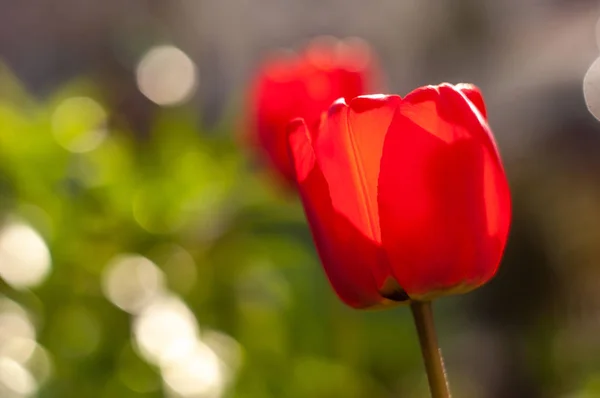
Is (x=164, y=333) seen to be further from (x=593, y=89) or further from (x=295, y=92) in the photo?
(x=593, y=89)

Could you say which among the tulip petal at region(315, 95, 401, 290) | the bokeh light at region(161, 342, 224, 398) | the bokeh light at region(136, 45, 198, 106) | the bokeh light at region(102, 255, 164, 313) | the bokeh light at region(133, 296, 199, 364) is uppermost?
the tulip petal at region(315, 95, 401, 290)

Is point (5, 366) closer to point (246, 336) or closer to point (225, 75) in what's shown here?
point (246, 336)

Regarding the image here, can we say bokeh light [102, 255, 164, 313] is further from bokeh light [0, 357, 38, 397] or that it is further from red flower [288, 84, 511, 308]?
red flower [288, 84, 511, 308]

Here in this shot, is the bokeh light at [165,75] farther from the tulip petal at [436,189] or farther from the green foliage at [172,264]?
the tulip petal at [436,189]

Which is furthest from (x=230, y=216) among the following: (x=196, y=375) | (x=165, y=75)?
(x=165, y=75)

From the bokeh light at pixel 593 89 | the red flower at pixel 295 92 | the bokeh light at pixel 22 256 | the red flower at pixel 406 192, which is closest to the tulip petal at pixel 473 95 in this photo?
the red flower at pixel 406 192

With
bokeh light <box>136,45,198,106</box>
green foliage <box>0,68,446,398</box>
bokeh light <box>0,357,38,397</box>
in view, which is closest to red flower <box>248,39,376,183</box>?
green foliage <box>0,68,446,398</box>

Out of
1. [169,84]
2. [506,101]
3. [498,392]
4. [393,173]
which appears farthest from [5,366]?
[506,101]
